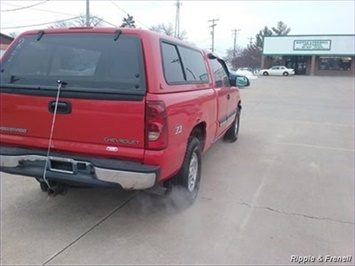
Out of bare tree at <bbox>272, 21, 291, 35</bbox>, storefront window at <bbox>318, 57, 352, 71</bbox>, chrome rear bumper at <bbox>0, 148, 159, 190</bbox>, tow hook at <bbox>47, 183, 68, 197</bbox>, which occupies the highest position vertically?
bare tree at <bbox>272, 21, 291, 35</bbox>

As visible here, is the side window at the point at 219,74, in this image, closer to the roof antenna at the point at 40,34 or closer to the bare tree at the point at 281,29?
the roof antenna at the point at 40,34

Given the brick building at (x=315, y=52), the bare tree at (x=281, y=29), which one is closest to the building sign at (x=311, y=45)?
the brick building at (x=315, y=52)

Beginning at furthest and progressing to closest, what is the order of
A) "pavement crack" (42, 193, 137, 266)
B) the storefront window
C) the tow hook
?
the storefront window → the tow hook → "pavement crack" (42, 193, 137, 266)

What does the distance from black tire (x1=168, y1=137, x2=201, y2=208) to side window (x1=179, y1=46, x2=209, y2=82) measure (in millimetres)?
793

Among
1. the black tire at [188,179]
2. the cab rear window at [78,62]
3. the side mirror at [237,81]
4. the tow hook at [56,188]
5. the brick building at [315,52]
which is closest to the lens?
the cab rear window at [78,62]

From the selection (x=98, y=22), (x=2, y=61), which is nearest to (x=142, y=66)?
(x=2, y=61)

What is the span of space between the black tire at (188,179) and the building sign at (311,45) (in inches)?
2110

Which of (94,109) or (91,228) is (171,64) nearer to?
(94,109)

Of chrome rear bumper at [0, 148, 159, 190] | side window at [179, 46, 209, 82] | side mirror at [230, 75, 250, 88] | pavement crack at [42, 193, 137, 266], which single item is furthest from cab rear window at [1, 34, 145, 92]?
side mirror at [230, 75, 250, 88]

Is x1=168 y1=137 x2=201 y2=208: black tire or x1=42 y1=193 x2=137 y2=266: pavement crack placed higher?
x1=168 y1=137 x2=201 y2=208: black tire

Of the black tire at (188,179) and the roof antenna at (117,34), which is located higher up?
the roof antenna at (117,34)

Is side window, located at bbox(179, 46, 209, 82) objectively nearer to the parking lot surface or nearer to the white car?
the parking lot surface

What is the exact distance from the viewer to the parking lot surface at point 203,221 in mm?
3281

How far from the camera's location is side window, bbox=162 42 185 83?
3.65 meters
